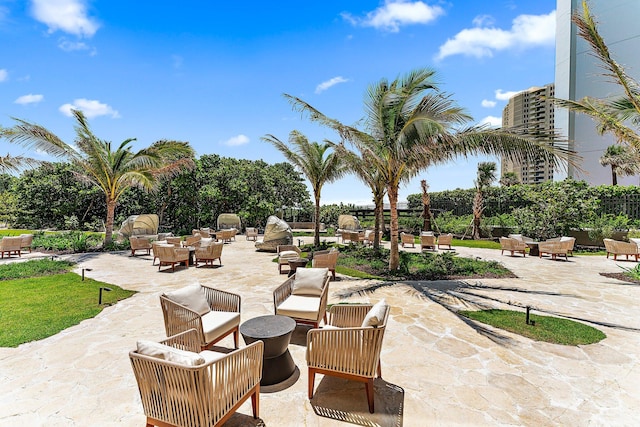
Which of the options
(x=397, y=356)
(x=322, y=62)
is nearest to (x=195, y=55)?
(x=322, y=62)

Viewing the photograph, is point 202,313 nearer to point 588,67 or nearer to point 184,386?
point 184,386

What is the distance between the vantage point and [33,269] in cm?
957

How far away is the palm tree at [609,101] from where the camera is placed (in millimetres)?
6789

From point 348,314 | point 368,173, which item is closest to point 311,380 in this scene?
point 348,314

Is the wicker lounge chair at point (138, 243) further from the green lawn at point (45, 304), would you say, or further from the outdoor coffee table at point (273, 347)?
the outdoor coffee table at point (273, 347)

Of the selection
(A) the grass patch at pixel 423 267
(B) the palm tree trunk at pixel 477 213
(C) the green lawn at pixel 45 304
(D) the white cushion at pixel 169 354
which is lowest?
(C) the green lawn at pixel 45 304

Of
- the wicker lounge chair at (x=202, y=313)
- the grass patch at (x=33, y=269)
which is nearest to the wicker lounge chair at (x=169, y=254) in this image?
the grass patch at (x=33, y=269)

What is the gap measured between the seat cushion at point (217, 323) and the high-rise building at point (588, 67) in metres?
39.0

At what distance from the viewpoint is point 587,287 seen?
319 inches

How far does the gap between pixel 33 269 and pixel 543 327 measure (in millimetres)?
13855

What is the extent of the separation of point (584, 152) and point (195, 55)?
43.6m

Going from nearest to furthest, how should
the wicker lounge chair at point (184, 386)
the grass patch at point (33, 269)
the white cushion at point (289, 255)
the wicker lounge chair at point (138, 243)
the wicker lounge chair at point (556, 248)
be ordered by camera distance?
the wicker lounge chair at point (184, 386), the grass patch at point (33, 269), the white cushion at point (289, 255), the wicker lounge chair at point (556, 248), the wicker lounge chair at point (138, 243)

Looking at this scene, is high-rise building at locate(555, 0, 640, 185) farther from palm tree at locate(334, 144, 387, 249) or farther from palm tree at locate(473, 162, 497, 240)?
palm tree at locate(334, 144, 387, 249)

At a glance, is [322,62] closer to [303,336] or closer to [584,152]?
[303,336]
